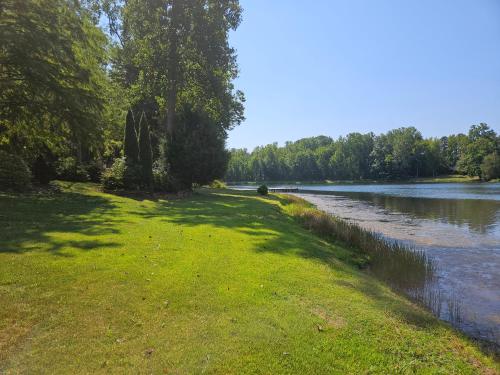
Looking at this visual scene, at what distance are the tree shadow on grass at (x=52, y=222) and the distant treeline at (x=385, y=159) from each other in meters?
105

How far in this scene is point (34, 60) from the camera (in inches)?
563

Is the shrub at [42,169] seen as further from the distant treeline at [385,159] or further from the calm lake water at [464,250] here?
the distant treeline at [385,159]

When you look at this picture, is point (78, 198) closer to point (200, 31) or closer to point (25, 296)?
point (25, 296)

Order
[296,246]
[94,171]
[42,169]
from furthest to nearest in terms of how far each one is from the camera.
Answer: [94,171] < [42,169] < [296,246]

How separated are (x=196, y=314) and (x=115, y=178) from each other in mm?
19088

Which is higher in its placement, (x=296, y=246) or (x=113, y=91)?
(x=113, y=91)

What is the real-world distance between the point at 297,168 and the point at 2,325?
13747 cm

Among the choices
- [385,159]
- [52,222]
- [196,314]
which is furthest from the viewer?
[385,159]

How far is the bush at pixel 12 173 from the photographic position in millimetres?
16484

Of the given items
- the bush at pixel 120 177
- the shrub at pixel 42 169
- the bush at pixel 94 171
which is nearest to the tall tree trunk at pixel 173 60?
the bush at pixel 94 171

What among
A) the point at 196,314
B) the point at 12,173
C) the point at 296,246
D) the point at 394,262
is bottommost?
the point at 394,262

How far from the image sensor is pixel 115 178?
23031mm

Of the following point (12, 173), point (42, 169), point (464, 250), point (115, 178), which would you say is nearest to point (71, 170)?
point (115, 178)

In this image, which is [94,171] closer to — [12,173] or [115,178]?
[115,178]
